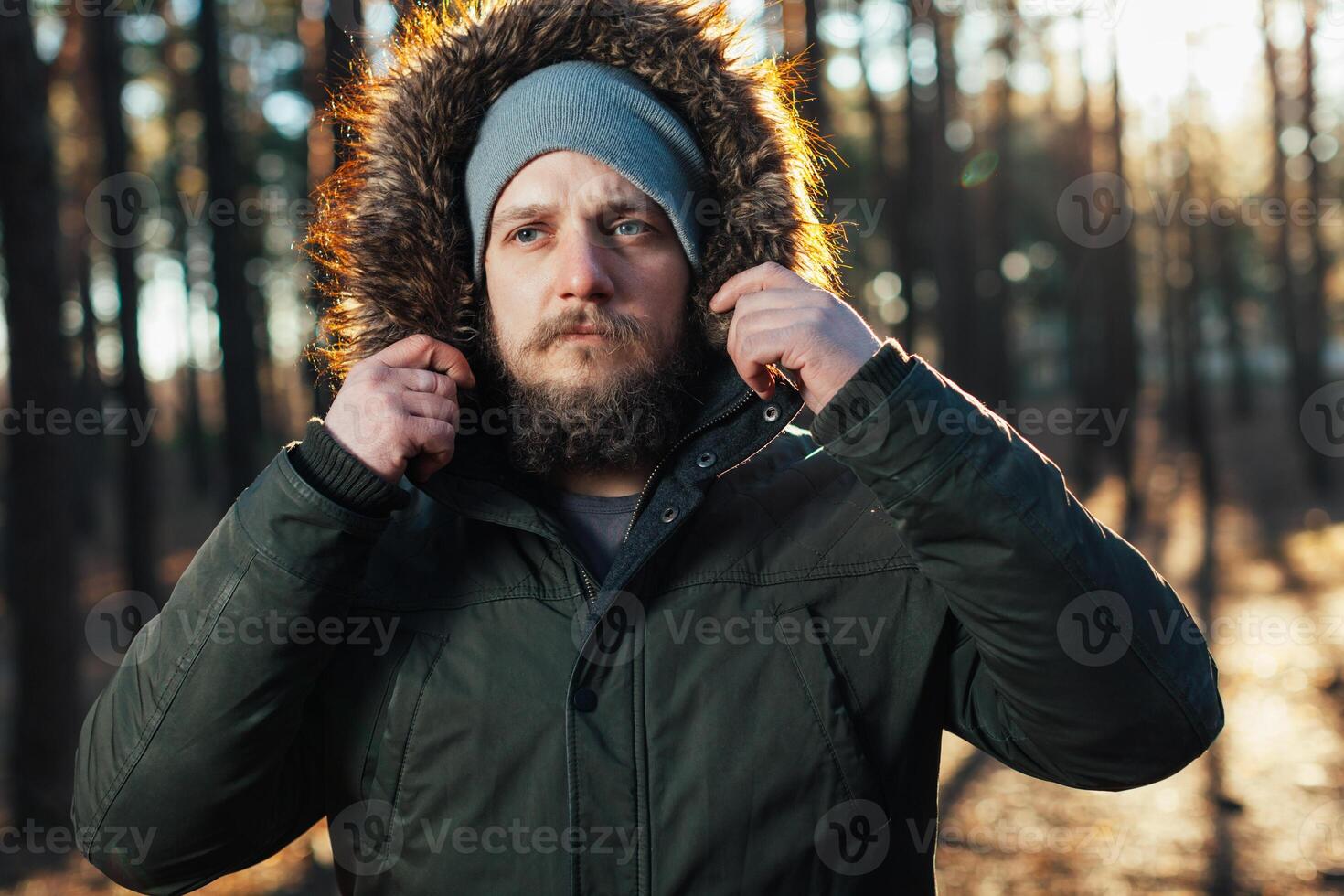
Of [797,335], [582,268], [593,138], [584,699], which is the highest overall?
[593,138]

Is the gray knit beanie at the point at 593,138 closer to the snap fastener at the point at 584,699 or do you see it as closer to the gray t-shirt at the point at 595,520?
the gray t-shirt at the point at 595,520

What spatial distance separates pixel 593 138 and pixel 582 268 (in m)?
0.36

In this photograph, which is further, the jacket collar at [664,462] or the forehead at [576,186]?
the forehead at [576,186]

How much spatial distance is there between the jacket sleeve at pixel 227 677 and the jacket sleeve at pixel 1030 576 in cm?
97

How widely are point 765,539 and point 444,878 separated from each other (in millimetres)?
953

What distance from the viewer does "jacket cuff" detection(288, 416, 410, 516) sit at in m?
2.02

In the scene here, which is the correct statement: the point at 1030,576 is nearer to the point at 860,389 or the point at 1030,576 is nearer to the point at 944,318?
the point at 860,389

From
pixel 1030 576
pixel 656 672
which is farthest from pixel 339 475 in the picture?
pixel 1030 576

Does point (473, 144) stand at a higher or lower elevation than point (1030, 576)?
higher

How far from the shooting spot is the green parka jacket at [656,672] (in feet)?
6.49

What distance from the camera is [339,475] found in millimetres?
2027

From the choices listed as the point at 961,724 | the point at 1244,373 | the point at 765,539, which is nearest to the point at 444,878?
the point at 765,539

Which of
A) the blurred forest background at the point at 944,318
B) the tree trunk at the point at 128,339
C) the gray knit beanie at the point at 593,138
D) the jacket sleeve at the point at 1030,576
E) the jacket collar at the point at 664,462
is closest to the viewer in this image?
the jacket sleeve at the point at 1030,576

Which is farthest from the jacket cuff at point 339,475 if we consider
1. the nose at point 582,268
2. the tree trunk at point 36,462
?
the tree trunk at point 36,462
